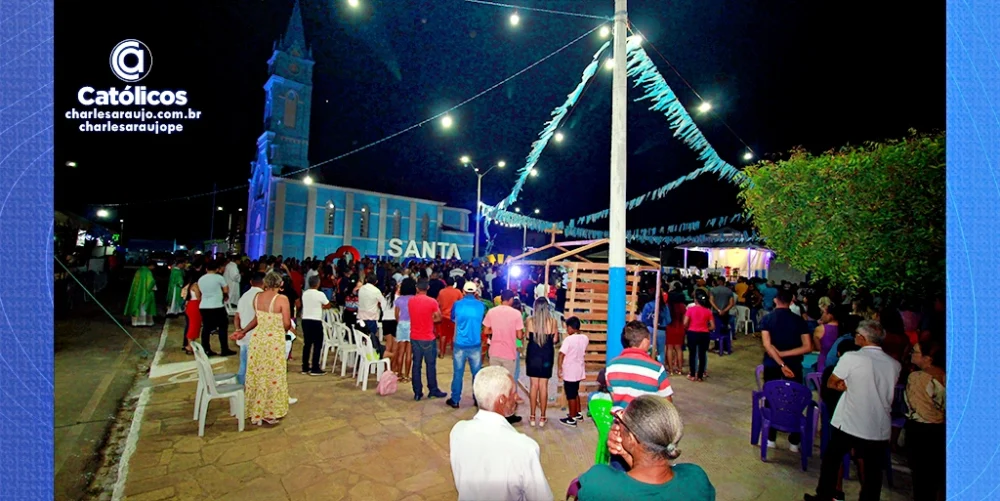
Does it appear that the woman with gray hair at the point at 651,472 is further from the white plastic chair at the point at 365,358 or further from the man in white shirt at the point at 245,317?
the white plastic chair at the point at 365,358

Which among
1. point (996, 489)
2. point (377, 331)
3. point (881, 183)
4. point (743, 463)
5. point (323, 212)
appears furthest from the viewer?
point (323, 212)

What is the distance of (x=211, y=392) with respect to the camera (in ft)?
15.1

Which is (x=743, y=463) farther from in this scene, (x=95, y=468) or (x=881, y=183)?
(x=95, y=468)

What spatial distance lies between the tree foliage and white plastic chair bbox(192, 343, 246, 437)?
743 cm

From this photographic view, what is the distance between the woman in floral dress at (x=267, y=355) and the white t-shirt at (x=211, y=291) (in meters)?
3.46

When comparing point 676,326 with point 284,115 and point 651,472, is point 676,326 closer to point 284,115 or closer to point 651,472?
point 651,472

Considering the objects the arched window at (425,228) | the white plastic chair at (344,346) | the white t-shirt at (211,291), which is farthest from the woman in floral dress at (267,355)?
the arched window at (425,228)

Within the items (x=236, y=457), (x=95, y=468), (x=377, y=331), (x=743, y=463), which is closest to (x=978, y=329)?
(x=743, y=463)

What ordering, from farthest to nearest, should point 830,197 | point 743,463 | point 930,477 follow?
point 830,197 < point 743,463 < point 930,477

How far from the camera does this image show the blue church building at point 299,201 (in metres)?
29.8

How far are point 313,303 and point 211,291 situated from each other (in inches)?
99.0

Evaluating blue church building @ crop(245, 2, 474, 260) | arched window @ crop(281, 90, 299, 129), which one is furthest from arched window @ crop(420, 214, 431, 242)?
arched window @ crop(281, 90, 299, 129)

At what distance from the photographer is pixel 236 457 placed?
4.07 meters

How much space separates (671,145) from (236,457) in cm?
991
